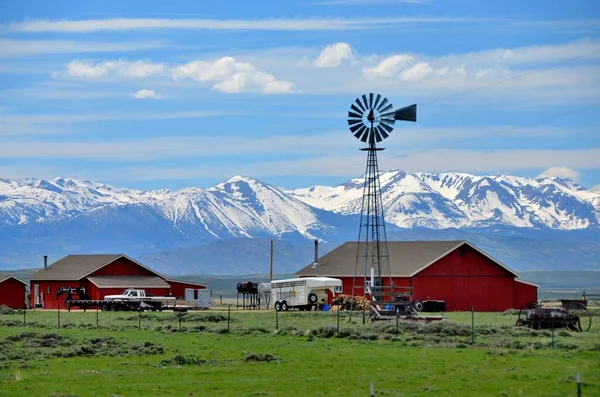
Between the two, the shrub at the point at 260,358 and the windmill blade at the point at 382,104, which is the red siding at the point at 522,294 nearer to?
the windmill blade at the point at 382,104

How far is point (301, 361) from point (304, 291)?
151 ft

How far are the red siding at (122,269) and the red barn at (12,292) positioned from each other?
6.82 m

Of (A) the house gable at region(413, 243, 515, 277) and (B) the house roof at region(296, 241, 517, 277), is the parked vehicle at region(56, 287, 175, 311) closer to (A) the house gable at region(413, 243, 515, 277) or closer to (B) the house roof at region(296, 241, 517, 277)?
(B) the house roof at region(296, 241, 517, 277)

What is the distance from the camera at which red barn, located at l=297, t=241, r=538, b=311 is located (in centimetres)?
9262

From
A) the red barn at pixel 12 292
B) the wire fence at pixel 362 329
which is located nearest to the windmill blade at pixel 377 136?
the wire fence at pixel 362 329

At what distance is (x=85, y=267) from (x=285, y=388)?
7229 centimetres

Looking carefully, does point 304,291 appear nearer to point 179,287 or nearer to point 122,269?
point 179,287

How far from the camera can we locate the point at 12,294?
347 feet

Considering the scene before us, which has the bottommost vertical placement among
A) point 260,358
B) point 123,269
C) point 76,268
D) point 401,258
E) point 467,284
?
point 260,358

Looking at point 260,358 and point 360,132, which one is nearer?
point 260,358

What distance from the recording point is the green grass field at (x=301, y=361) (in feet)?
123

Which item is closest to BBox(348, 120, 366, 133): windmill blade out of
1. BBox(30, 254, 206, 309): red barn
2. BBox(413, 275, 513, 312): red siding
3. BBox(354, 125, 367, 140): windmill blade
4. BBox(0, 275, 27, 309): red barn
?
BBox(354, 125, 367, 140): windmill blade

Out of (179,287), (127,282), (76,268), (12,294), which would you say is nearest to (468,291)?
(179,287)

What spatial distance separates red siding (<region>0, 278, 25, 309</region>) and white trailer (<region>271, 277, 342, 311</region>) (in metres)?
25.0
